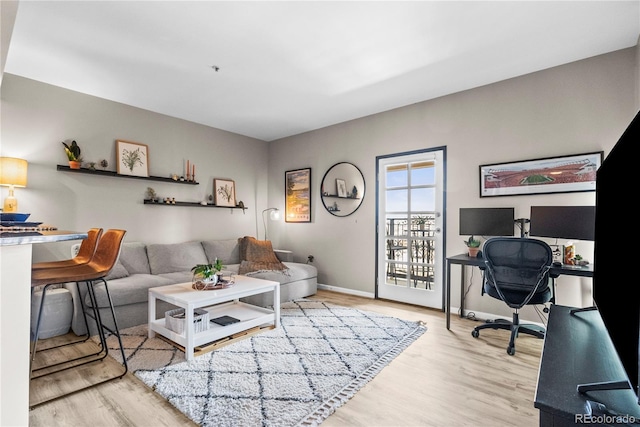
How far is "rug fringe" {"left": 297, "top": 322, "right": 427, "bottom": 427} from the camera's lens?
168 cm

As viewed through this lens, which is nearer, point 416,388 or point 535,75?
point 416,388

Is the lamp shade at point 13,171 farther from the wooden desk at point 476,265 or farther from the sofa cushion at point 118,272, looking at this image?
the wooden desk at point 476,265

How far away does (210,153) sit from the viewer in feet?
15.6

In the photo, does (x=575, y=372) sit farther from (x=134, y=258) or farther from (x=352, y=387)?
(x=134, y=258)

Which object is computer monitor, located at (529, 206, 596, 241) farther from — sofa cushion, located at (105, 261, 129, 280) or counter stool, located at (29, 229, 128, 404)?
sofa cushion, located at (105, 261, 129, 280)

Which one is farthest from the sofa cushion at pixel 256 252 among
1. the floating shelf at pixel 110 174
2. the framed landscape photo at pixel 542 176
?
the framed landscape photo at pixel 542 176

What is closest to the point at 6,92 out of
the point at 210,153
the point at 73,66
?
the point at 73,66

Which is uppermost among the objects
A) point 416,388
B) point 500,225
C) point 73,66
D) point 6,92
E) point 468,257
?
point 73,66

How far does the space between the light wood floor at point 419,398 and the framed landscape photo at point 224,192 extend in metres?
3.01

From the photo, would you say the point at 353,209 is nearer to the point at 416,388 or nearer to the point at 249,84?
the point at 249,84

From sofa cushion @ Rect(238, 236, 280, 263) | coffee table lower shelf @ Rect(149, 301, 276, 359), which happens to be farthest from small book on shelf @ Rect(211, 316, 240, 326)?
sofa cushion @ Rect(238, 236, 280, 263)

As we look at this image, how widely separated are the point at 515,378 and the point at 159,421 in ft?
7.34

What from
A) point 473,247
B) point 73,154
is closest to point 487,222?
point 473,247

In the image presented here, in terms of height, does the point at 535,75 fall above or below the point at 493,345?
above
